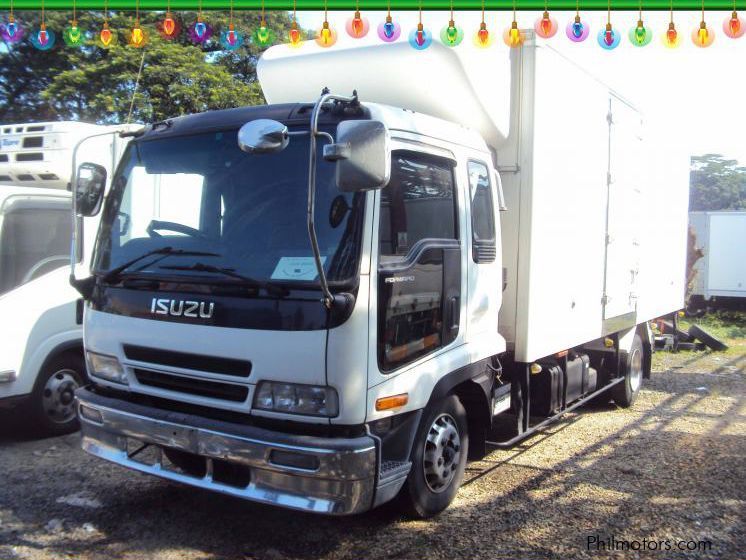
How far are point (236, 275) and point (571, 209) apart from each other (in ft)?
10.6

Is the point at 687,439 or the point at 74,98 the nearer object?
the point at 687,439

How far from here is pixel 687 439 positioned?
6.53 meters

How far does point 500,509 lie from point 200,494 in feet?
6.87

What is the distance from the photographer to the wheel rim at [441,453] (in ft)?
13.6

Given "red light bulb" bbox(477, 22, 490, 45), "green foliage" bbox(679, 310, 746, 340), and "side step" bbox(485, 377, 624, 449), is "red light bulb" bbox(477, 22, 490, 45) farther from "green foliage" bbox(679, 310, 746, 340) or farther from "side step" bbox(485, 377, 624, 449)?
"green foliage" bbox(679, 310, 746, 340)

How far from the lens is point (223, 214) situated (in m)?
3.87

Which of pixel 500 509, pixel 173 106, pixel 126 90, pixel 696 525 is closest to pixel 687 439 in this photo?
pixel 696 525

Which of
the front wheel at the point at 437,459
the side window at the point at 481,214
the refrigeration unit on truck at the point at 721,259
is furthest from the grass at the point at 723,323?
the front wheel at the point at 437,459

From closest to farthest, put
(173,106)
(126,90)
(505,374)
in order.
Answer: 1. (505,374)
2. (173,106)
3. (126,90)

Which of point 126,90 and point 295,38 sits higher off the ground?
point 126,90

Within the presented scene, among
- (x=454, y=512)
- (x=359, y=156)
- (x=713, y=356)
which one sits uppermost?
(x=359, y=156)

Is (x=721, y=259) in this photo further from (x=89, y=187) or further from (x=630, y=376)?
(x=89, y=187)

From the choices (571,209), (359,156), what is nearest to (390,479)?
(359,156)

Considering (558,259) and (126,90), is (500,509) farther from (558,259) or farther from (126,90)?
(126,90)
